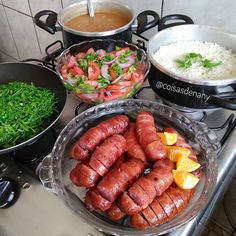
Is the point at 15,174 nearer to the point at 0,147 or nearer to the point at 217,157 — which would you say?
the point at 0,147

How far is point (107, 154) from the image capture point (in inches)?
24.0

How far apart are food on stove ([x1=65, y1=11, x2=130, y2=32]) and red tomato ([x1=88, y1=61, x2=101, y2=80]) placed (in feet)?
0.47

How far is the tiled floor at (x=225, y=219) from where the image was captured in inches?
52.2

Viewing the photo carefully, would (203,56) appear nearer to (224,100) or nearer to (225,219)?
(224,100)

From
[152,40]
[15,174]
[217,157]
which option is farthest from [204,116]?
[15,174]

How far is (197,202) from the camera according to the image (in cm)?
58

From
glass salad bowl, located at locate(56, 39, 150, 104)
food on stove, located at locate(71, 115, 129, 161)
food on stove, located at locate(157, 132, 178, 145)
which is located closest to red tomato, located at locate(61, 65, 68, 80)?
glass salad bowl, located at locate(56, 39, 150, 104)

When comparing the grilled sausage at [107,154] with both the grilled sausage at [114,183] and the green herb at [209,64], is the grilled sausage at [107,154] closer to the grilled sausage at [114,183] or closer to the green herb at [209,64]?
the grilled sausage at [114,183]

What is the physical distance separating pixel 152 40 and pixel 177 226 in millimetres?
502

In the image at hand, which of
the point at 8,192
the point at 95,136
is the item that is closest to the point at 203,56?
the point at 95,136

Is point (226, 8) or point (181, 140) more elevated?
point (226, 8)

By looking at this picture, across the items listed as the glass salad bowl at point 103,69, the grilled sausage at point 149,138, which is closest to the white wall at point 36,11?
the glass salad bowl at point 103,69

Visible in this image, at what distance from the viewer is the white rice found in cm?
80

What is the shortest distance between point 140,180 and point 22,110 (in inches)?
17.6
